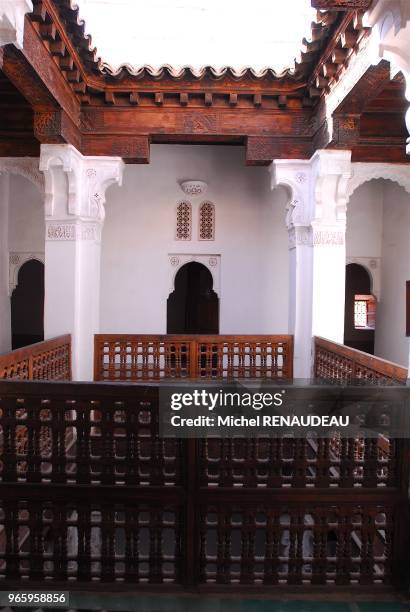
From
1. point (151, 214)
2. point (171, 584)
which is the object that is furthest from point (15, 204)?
point (171, 584)

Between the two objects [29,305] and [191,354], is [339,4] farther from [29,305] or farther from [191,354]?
[29,305]

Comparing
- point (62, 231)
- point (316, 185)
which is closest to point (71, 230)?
point (62, 231)

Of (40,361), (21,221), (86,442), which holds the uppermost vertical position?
(21,221)

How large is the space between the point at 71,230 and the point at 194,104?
1908mm

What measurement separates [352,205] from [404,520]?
5975 mm

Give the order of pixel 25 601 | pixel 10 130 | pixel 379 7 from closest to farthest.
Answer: pixel 25 601
pixel 379 7
pixel 10 130

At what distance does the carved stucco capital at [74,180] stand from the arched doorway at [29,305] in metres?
6.30

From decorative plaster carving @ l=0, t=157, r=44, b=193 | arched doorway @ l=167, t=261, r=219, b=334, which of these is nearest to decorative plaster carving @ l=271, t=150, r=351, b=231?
decorative plaster carving @ l=0, t=157, r=44, b=193

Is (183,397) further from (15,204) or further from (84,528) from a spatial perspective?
(15,204)

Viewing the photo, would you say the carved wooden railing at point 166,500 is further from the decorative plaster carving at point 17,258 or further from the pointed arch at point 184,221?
the decorative plaster carving at point 17,258

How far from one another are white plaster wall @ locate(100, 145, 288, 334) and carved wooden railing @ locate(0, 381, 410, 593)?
4980 mm

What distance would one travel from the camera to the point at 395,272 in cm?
714

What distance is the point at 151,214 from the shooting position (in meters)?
7.15

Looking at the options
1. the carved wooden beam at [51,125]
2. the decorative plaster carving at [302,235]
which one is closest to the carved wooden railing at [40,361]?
the carved wooden beam at [51,125]
